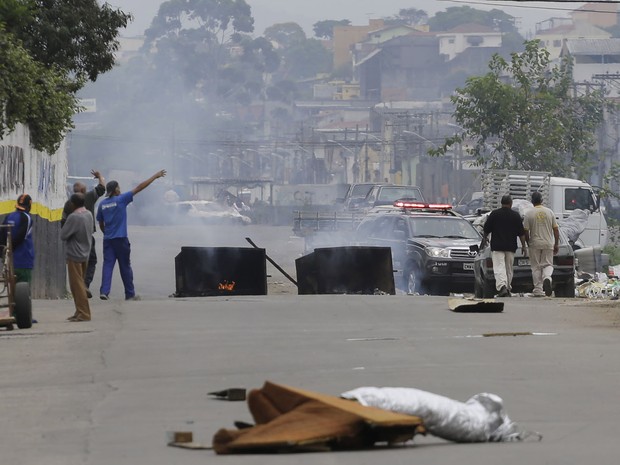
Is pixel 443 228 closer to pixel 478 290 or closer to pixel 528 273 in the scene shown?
pixel 478 290

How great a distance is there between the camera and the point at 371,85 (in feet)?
566

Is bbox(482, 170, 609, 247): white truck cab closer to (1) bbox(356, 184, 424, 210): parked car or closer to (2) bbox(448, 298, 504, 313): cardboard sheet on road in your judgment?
(1) bbox(356, 184, 424, 210): parked car

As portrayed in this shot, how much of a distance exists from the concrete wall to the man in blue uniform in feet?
13.9

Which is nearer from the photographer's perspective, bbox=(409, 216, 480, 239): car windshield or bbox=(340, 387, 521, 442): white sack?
bbox=(340, 387, 521, 442): white sack

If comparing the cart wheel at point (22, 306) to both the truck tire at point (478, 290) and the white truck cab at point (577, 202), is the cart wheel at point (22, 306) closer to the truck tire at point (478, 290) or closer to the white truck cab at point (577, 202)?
the truck tire at point (478, 290)

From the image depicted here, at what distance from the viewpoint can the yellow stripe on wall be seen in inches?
898

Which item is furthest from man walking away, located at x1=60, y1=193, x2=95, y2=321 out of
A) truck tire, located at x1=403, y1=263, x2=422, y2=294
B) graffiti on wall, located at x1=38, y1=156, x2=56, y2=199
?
truck tire, located at x1=403, y1=263, x2=422, y2=294

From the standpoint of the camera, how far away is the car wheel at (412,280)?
28094 millimetres

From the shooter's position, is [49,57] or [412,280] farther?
[49,57]

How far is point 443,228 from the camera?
97.2 feet

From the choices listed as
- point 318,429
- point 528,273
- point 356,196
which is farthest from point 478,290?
point 356,196

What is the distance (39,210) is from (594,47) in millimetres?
102469

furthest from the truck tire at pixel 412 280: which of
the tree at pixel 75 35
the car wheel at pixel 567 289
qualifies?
the tree at pixel 75 35

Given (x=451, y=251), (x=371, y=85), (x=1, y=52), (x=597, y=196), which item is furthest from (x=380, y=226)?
(x=371, y=85)
